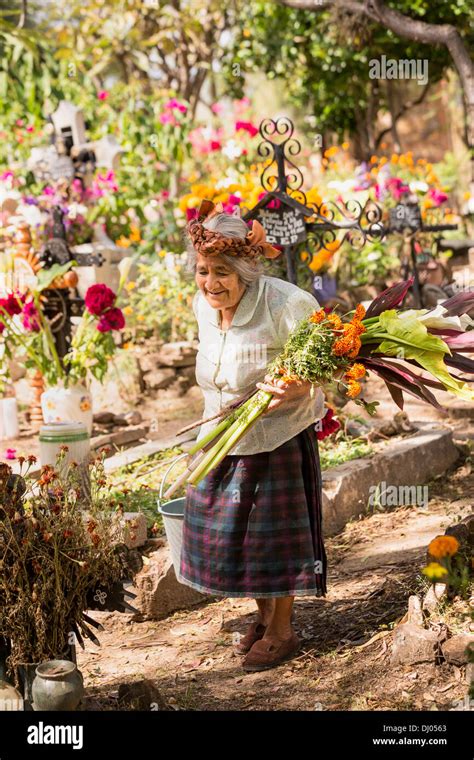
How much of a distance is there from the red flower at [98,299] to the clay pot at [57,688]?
3.35 meters

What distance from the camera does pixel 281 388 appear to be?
3.39m

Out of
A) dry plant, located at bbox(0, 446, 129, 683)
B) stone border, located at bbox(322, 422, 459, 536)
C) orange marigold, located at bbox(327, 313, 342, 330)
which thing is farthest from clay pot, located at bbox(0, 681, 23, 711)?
stone border, located at bbox(322, 422, 459, 536)

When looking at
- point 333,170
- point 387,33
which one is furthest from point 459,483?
point 387,33

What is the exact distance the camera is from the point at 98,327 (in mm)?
6328

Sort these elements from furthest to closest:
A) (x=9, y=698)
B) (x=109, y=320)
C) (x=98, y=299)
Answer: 1. (x=109, y=320)
2. (x=98, y=299)
3. (x=9, y=698)

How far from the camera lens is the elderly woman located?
3613 mm

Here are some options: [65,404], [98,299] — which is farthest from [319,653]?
[65,404]

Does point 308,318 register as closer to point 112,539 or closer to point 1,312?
point 112,539

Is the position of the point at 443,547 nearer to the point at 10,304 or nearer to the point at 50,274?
the point at 10,304

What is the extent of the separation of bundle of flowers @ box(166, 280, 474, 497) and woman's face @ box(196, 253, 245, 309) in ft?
0.95

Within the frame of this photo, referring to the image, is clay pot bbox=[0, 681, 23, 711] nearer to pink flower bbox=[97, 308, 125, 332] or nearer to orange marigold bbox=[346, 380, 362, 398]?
orange marigold bbox=[346, 380, 362, 398]

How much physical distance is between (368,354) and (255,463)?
577 millimetres

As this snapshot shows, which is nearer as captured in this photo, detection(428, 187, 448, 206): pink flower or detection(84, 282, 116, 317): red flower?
detection(84, 282, 116, 317): red flower

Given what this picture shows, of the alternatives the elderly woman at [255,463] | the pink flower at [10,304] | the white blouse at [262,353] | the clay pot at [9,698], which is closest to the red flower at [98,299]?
the pink flower at [10,304]
